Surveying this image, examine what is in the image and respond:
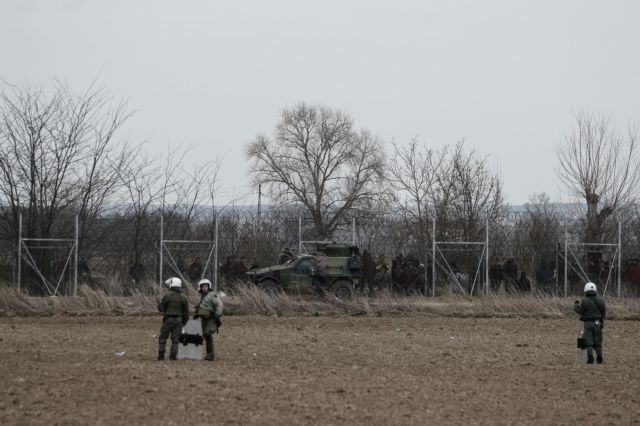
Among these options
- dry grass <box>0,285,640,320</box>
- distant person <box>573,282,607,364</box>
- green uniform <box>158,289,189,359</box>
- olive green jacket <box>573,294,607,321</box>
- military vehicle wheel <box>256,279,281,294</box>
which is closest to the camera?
green uniform <box>158,289,189,359</box>

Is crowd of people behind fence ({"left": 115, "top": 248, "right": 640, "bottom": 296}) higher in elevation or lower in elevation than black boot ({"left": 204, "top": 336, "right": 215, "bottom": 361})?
higher

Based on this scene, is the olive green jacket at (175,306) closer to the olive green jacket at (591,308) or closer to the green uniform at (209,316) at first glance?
the green uniform at (209,316)

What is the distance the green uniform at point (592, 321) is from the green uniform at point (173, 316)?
717 centimetres

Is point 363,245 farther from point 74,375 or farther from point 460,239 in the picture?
point 74,375

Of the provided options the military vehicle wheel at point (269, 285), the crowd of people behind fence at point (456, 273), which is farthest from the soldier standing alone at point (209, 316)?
the crowd of people behind fence at point (456, 273)

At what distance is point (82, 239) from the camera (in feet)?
107

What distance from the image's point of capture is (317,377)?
1551 centimetres

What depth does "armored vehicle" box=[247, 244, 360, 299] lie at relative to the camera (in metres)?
32.3

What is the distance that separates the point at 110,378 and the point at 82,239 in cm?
1876

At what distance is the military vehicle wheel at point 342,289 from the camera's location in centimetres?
3268

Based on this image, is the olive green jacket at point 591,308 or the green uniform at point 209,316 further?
the olive green jacket at point 591,308

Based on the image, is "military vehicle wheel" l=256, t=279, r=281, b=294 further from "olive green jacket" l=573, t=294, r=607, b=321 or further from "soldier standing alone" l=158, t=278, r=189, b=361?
"olive green jacket" l=573, t=294, r=607, b=321

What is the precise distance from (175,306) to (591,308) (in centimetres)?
757

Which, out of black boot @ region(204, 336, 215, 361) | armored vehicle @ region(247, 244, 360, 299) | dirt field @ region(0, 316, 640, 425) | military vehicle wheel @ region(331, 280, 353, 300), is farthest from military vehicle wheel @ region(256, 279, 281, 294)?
black boot @ region(204, 336, 215, 361)
